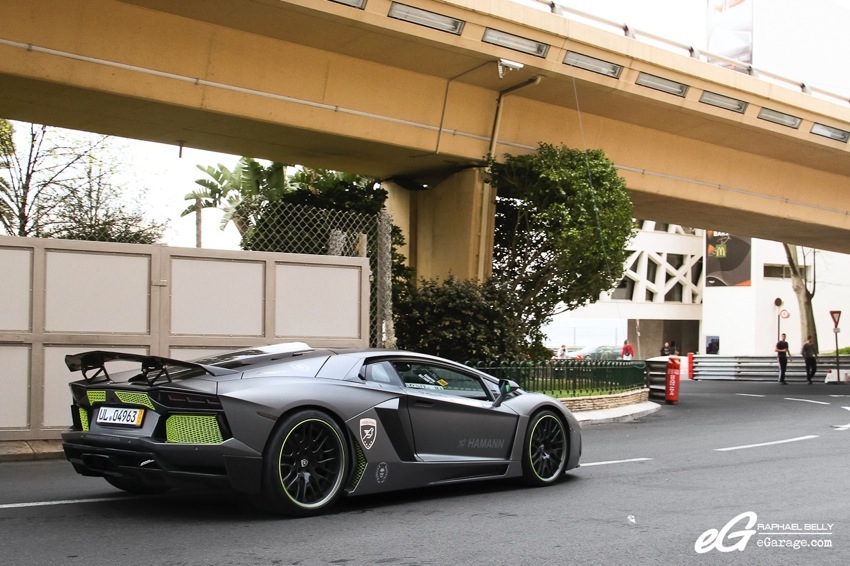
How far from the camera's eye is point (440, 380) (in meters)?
7.83

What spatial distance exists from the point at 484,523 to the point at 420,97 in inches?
496

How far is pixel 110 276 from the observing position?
36.4 feet

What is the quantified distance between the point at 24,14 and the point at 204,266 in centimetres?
476

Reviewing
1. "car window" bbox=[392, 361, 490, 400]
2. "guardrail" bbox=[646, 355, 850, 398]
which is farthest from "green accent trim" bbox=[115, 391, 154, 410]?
"guardrail" bbox=[646, 355, 850, 398]

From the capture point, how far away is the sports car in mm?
6324

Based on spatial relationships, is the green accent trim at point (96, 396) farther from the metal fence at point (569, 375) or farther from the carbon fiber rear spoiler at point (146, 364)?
the metal fence at point (569, 375)

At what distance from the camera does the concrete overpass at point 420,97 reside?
1430cm

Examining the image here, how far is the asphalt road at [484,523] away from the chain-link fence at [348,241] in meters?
4.67

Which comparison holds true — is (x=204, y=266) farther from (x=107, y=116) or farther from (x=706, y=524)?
(x=706, y=524)

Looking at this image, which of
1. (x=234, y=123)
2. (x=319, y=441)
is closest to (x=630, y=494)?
(x=319, y=441)

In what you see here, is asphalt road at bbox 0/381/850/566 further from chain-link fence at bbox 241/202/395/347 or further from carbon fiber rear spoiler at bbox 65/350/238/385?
chain-link fence at bbox 241/202/395/347

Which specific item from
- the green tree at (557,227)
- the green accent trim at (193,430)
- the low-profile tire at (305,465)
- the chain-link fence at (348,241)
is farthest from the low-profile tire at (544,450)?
the green tree at (557,227)

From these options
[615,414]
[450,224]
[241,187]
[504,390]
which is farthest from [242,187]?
[504,390]

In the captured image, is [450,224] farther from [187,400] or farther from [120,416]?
[187,400]
